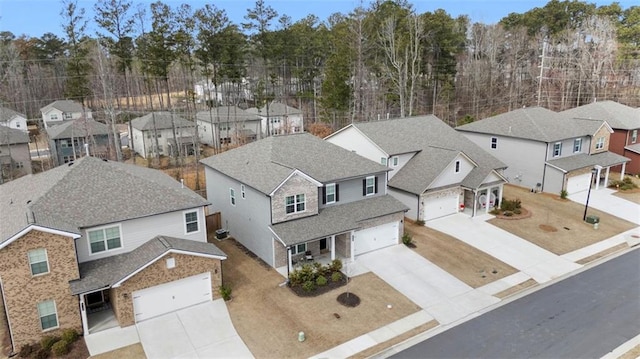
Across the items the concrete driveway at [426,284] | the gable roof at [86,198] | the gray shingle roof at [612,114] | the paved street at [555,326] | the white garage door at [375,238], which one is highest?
the gray shingle roof at [612,114]

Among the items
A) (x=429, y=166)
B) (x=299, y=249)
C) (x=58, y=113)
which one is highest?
(x=58, y=113)

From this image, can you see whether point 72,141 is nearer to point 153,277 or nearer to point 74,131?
point 74,131

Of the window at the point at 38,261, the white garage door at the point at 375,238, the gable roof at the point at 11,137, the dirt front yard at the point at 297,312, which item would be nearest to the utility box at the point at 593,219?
the white garage door at the point at 375,238

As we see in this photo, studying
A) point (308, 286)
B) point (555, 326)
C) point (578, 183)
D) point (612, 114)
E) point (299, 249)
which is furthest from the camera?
point (612, 114)

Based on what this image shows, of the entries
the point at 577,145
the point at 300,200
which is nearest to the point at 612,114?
the point at 577,145

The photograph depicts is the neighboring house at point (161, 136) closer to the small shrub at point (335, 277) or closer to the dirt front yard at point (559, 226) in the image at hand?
the small shrub at point (335, 277)

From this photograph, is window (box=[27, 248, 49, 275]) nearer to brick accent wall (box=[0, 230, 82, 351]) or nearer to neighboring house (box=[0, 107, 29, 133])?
brick accent wall (box=[0, 230, 82, 351])
